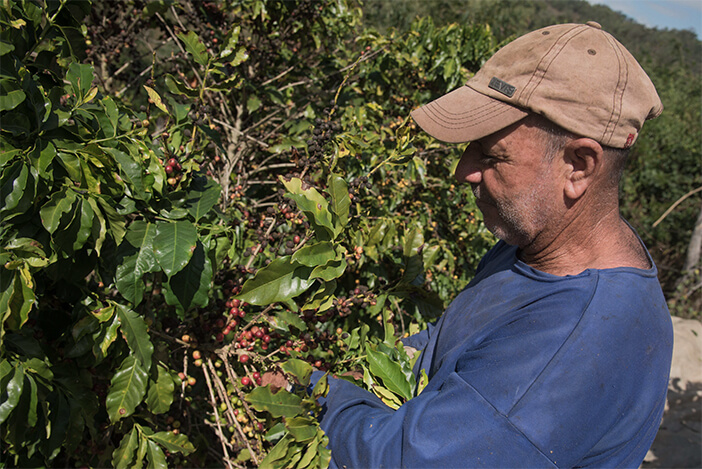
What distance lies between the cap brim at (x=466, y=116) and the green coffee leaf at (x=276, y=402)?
927 mm

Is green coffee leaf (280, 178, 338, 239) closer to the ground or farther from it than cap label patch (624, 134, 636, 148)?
closer to the ground

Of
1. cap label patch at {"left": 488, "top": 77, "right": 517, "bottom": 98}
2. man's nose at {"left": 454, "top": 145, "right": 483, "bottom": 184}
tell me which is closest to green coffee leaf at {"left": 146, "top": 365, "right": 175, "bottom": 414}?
man's nose at {"left": 454, "top": 145, "right": 483, "bottom": 184}

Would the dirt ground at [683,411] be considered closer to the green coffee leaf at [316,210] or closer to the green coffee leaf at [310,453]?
the green coffee leaf at [310,453]

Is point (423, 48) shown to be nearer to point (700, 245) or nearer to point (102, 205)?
point (102, 205)

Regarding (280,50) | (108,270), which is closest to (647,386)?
(108,270)

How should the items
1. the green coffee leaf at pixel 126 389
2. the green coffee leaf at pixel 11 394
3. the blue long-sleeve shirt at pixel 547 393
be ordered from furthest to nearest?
the green coffee leaf at pixel 126 389
the green coffee leaf at pixel 11 394
the blue long-sleeve shirt at pixel 547 393

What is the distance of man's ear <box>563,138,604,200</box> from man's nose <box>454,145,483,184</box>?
27cm

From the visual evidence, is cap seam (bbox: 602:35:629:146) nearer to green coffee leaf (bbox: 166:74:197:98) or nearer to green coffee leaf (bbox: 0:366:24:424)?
green coffee leaf (bbox: 166:74:197:98)

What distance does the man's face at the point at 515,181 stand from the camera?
1429 mm

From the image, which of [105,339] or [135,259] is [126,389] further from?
[135,259]

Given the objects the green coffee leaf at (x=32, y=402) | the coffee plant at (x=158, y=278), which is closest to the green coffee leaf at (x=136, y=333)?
the coffee plant at (x=158, y=278)

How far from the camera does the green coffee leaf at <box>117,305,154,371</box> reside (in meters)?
1.58

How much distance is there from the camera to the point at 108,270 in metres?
1.59

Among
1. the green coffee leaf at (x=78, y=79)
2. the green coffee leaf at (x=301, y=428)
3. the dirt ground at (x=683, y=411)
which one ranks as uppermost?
the green coffee leaf at (x=78, y=79)
